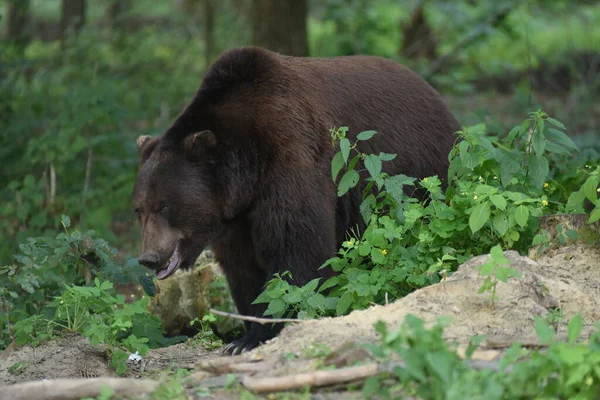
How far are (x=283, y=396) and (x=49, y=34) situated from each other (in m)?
15.8

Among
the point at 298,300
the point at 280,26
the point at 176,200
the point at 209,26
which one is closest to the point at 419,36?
the point at 209,26

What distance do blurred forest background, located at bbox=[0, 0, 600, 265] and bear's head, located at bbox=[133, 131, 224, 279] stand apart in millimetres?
2467

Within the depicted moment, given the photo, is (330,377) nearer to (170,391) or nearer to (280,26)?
(170,391)

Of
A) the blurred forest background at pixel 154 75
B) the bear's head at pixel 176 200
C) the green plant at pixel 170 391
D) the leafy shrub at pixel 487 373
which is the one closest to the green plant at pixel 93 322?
the bear's head at pixel 176 200

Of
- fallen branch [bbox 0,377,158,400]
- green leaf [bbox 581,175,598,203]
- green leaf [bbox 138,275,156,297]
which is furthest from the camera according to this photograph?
green leaf [bbox 138,275,156,297]

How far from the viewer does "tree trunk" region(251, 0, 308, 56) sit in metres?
10.9

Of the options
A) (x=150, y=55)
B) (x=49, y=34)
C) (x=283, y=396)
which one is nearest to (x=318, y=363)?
(x=283, y=396)

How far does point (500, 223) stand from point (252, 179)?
1.56 meters

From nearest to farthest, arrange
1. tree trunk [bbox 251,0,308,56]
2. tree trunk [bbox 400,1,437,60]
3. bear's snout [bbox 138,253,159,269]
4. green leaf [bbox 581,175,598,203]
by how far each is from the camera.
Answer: green leaf [bbox 581,175,598,203], bear's snout [bbox 138,253,159,269], tree trunk [bbox 251,0,308,56], tree trunk [bbox 400,1,437,60]

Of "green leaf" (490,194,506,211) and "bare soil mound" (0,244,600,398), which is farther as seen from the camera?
"green leaf" (490,194,506,211)

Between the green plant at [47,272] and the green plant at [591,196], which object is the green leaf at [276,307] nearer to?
the green plant at [47,272]

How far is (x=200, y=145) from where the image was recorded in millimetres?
Answer: 5848

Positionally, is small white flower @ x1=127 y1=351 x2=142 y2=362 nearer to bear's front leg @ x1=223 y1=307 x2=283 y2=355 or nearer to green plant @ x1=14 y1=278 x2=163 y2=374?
green plant @ x1=14 y1=278 x2=163 y2=374

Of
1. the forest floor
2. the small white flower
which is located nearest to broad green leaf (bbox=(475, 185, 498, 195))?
the forest floor
